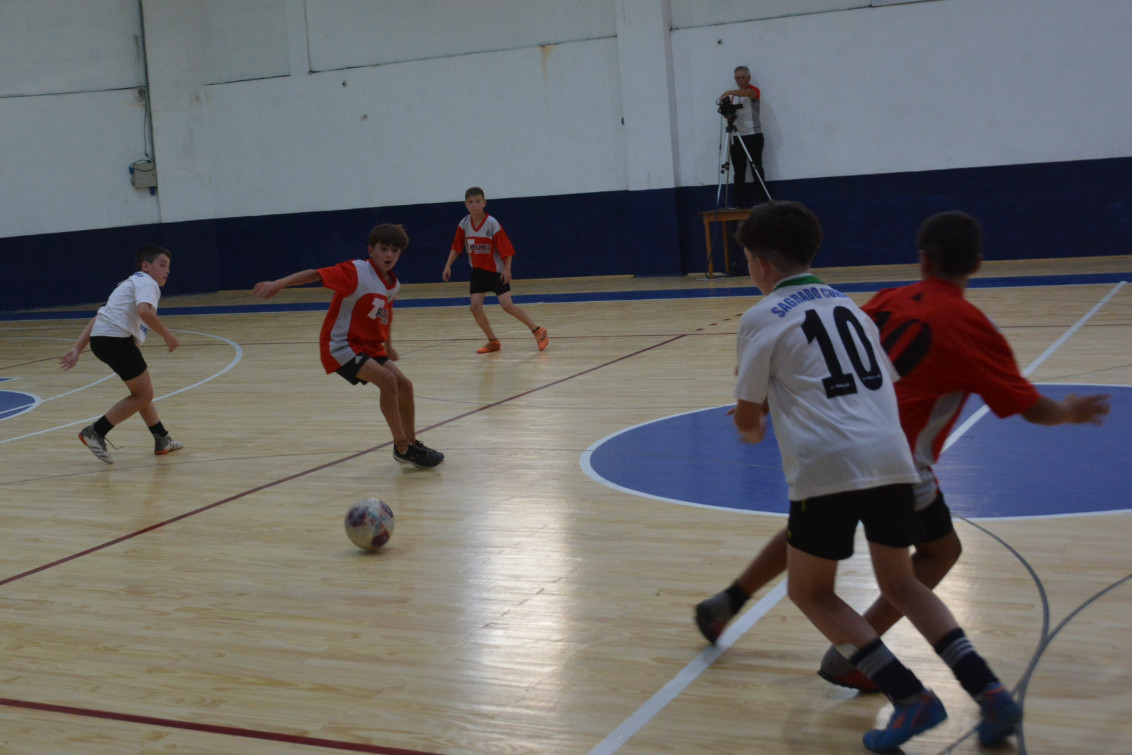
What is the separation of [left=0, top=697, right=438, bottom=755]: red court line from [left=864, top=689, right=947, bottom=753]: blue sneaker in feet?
3.60

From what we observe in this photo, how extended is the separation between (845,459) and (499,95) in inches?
573

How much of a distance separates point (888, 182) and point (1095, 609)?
1173 cm

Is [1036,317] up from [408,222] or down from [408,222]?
down

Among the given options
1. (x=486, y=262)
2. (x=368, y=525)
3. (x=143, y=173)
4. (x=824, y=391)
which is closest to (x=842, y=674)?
(x=824, y=391)

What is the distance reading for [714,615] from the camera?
332 centimetres

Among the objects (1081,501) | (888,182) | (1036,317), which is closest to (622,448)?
(1081,501)

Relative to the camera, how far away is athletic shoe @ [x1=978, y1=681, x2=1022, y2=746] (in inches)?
101

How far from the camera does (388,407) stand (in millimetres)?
5871

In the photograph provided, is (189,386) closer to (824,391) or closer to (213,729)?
(213,729)

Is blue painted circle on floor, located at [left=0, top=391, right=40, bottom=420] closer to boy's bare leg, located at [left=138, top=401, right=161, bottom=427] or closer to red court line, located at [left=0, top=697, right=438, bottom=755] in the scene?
boy's bare leg, located at [left=138, top=401, right=161, bottom=427]

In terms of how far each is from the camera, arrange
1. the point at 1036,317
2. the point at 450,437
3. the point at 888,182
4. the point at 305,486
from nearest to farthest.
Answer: the point at 305,486 → the point at 450,437 → the point at 1036,317 → the point at 888,182

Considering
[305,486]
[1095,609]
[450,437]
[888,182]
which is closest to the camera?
[1095,609]

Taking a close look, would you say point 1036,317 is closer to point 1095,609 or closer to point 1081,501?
point 1081,501

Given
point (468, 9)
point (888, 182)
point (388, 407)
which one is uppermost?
point (468, 9)
